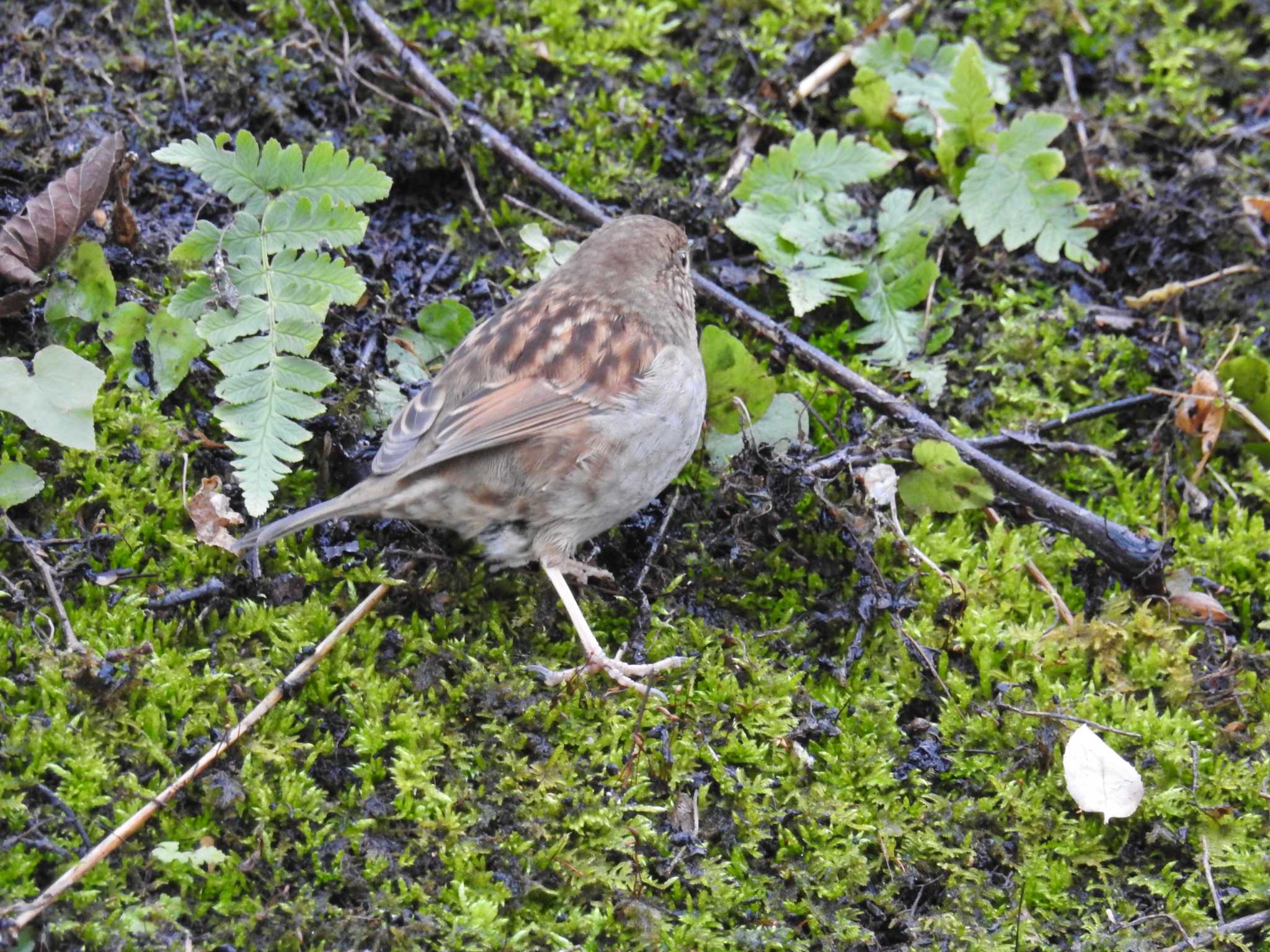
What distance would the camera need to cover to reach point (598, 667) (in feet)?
13.4

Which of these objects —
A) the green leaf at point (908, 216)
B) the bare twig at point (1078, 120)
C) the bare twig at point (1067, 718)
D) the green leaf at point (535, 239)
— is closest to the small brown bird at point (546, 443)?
the green leaf at point (535, 239)

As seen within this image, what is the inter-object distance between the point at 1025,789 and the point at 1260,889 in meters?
0.75

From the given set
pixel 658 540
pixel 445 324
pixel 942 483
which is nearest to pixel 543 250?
pixel 445 324

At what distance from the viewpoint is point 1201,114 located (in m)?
6.20

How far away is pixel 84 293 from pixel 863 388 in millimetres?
3107

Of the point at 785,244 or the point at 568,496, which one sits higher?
the point at 785,244

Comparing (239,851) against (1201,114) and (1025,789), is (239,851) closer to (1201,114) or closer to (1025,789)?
(1025,789)

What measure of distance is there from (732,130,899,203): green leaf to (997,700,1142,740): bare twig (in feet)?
8.18

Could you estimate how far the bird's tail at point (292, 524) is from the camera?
386 cm

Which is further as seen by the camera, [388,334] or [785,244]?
[785,244]

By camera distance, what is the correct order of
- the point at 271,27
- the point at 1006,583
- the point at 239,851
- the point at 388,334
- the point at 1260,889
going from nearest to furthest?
the point at 239,851
the point at 1260,889
the point at 1006,583
the point at 388,334
the point at 271,27

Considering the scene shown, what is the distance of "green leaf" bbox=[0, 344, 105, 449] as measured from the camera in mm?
3895

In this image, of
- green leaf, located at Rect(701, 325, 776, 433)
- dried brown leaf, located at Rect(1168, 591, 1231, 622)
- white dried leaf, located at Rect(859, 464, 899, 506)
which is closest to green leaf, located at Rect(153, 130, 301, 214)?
green leaf, located at Rect(701, 325, 776, 433)

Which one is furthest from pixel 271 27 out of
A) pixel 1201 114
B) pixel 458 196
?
pixel 1201 114
